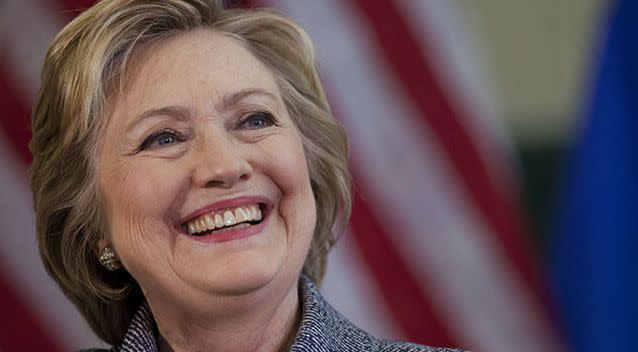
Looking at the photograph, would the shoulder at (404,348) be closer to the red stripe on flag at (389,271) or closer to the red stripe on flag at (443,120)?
the red stripe on flag at (389,271)

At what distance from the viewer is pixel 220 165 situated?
1.62m

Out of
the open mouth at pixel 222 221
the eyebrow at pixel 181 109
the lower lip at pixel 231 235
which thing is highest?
the eyebrow at pixel 181 109

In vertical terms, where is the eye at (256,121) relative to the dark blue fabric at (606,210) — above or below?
above

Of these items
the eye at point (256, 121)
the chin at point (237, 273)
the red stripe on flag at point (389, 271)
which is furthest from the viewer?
the red stripe on flag at point (389, 271)

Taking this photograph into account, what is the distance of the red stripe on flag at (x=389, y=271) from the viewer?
8.96 feet

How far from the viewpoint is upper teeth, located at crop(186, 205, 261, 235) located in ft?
5.42

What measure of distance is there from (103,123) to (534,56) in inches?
81.5

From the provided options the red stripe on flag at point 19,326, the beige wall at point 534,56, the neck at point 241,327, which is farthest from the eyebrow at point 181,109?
the beige wall at point 534,56

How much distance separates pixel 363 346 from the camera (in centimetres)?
176

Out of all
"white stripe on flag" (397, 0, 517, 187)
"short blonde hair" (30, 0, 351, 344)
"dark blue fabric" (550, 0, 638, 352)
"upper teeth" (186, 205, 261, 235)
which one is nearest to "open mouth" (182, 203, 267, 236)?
"upper teeth" (186, 205, 261, 235)

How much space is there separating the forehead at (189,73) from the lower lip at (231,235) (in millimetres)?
187

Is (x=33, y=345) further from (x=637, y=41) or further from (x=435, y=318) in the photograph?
(x=637, y=41)

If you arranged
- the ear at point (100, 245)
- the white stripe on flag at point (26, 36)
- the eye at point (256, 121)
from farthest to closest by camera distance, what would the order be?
the white stripe on flag at point (26, 36), the ear at point (100, 245), the eye at point (256, 121)

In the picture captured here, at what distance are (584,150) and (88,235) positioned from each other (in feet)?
4.68
